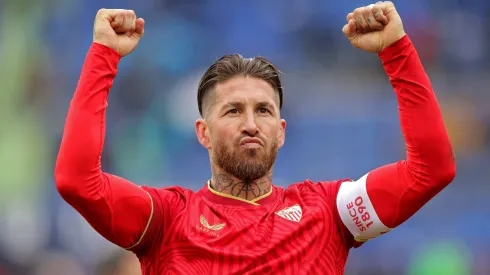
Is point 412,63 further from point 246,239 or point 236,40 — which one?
point 236,40

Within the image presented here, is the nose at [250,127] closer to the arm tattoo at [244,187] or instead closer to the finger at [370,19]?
the arm tattoo at [244,187]

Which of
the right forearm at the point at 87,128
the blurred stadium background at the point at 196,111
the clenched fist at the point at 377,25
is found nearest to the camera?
the right forearm at the point at 87,128

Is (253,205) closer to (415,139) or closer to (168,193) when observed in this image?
(168,193)

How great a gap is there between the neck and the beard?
0.15ft

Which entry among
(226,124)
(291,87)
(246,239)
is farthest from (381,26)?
(291,87)

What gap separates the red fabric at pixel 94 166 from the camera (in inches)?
133

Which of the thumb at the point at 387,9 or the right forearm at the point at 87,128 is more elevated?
the thumb at the point at 387,9

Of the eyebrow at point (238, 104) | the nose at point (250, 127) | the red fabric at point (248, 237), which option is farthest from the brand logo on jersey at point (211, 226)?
the eyebrow at point (238, 104)

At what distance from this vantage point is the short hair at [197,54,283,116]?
13.8ft

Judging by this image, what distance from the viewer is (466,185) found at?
346 inches

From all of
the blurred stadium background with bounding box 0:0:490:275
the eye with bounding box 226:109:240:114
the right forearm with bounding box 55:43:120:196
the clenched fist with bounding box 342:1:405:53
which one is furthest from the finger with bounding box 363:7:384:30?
the blurred stadium background with bounding box 0:0:490:275

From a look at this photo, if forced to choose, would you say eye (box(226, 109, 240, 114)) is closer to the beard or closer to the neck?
the beard

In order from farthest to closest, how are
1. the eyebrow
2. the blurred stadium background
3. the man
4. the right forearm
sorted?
the blurred stadium background → the eyebrow → the man → the right forearm

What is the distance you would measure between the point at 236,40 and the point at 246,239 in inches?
226
